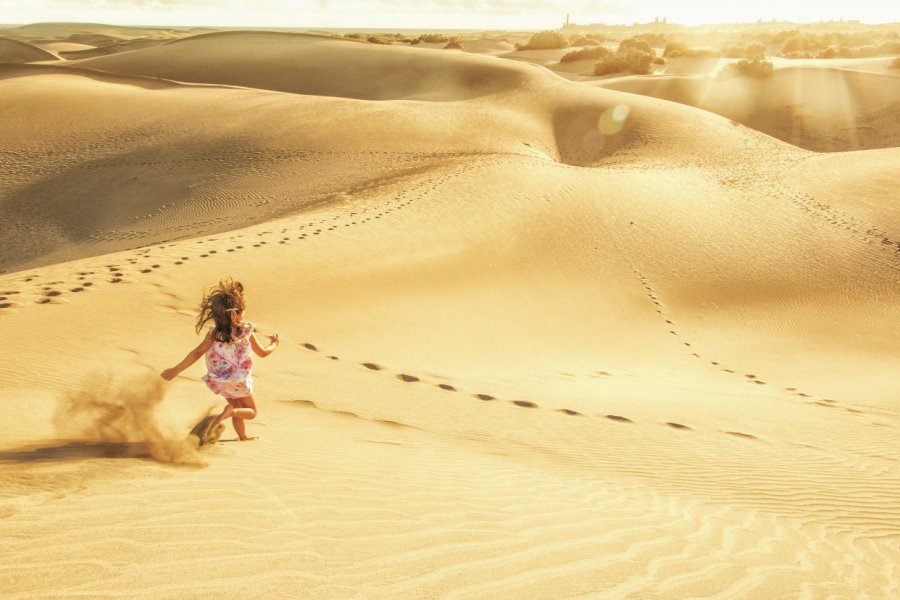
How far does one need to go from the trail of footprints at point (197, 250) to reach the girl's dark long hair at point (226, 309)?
4199 millimetres

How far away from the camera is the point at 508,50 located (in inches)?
2613

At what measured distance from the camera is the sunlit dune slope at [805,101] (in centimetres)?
3122

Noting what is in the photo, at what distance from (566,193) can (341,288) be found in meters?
8.17

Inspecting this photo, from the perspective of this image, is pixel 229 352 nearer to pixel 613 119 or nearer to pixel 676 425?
pixel 676 425

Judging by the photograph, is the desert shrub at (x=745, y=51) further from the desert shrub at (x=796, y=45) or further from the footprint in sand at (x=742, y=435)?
the footprint in sand at (x=742, y=435)

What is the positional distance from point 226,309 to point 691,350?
8.21m

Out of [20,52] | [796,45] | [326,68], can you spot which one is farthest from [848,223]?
[796,45]

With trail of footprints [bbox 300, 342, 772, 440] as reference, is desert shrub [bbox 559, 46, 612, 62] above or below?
above

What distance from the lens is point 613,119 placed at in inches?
1110

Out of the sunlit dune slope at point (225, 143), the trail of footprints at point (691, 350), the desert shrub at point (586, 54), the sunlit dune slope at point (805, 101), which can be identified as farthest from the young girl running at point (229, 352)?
the desert shrub at point (586, 54)

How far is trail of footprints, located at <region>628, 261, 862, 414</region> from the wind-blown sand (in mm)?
70

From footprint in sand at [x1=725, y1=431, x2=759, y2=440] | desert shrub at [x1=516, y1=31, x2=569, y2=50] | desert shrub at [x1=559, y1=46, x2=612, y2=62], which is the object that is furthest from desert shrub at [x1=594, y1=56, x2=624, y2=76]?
footprint in sand at [x1=725, y1=431, x2=759, y2=440]

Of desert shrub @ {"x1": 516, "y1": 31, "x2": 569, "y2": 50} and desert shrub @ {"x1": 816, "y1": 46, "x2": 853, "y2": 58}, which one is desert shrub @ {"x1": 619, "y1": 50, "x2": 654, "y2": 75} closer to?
desert shrub @ {"x1": 516, "y1": 31, "x2": 569, "y2": 50}

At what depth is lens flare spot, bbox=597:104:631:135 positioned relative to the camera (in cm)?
2733
